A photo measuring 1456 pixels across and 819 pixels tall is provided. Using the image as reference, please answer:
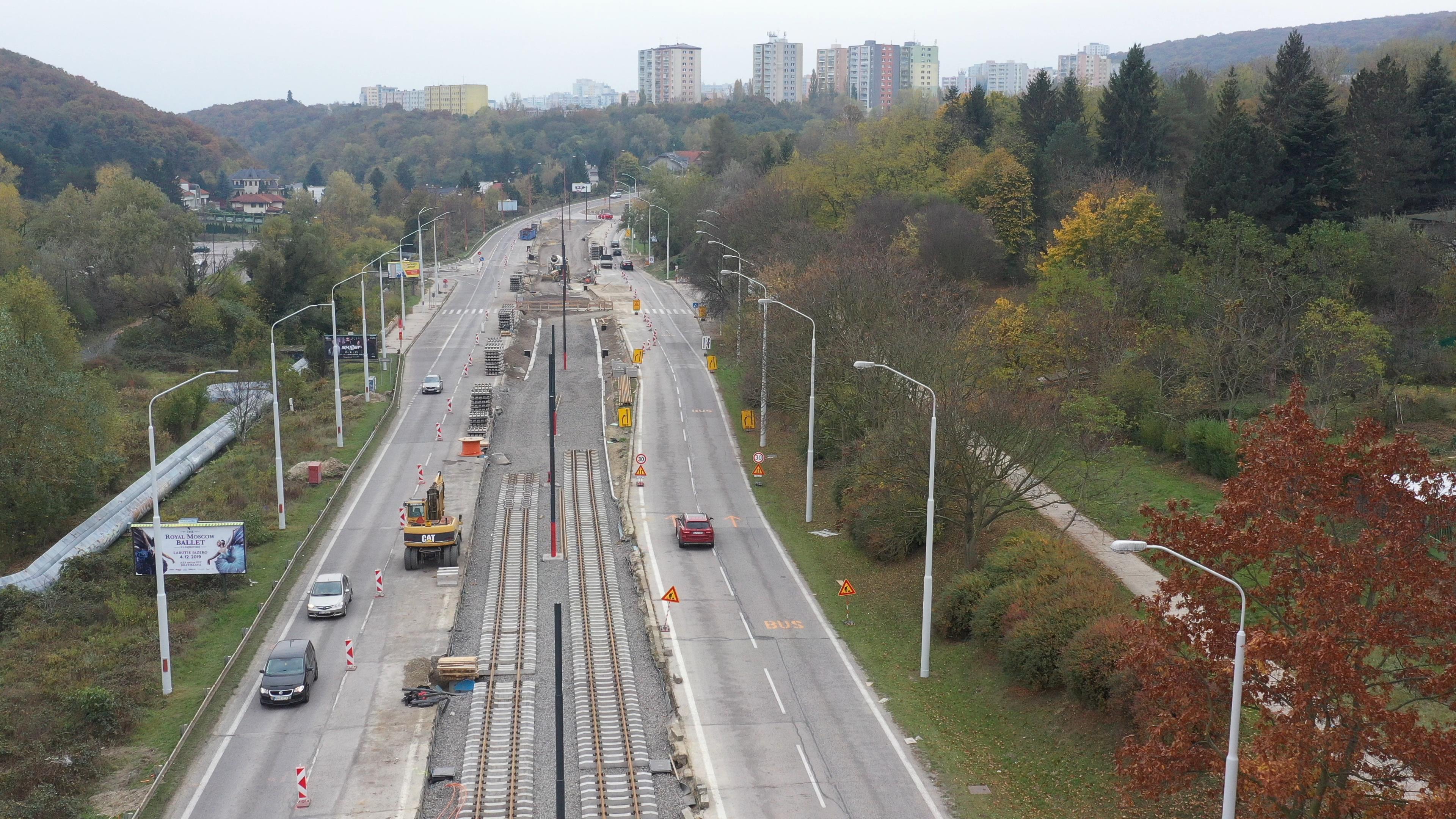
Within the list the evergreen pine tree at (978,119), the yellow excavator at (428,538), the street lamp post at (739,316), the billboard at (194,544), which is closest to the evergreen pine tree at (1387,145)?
the street lamp post at (739,316)

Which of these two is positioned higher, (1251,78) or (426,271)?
(1251,78)

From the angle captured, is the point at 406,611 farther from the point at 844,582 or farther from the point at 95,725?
the point at 844,582

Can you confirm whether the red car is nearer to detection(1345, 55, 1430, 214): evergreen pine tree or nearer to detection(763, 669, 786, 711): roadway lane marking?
detection(763, 669, 786, 711): roadway lane marking

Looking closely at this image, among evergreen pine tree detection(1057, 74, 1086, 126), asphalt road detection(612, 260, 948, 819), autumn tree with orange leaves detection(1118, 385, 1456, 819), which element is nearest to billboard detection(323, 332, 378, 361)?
asphalt road detection(612, 260, 948, 819)

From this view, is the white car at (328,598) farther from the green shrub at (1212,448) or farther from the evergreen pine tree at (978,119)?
the evergreen pine tree at (978,119)

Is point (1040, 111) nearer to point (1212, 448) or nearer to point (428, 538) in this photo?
point (1212, 448)

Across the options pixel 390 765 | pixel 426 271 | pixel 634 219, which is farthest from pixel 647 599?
pixel 634 219
